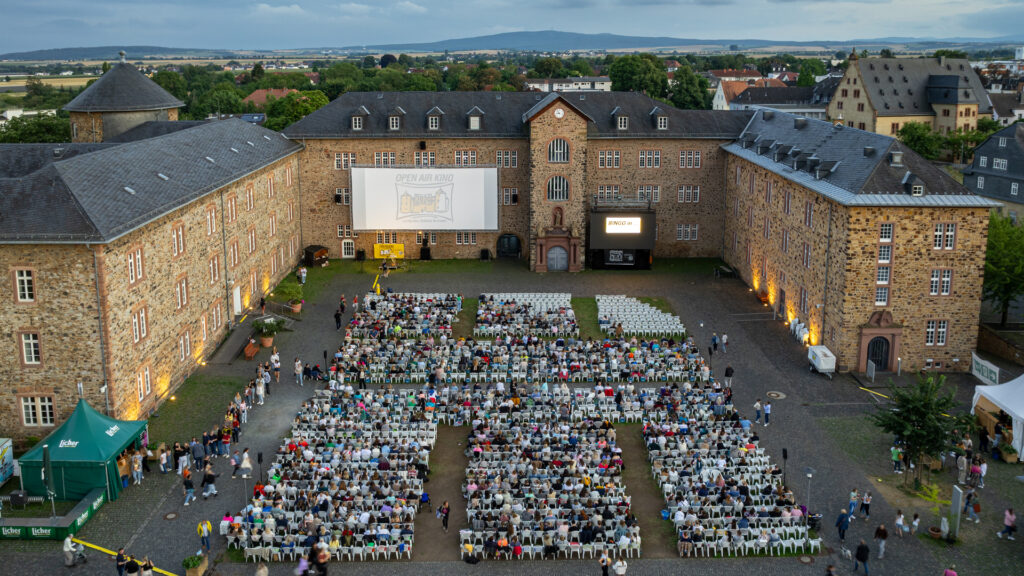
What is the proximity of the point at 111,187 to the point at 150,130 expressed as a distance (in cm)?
2670

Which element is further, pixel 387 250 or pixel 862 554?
pixel 387 250

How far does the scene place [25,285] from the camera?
3322cm

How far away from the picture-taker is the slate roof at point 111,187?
3281 cm

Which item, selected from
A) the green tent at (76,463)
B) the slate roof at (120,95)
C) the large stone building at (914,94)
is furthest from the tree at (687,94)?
the green tent at (76,463)

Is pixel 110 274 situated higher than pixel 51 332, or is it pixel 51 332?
pixel 110 274

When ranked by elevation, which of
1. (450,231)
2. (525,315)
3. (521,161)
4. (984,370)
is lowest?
(984,370)

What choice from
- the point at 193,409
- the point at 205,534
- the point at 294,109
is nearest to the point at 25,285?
the point at 193,409

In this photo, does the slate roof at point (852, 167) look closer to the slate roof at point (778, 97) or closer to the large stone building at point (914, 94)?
the large stone building at point (914, 94)

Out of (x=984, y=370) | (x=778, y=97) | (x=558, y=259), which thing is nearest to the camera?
(x=984, y=370)

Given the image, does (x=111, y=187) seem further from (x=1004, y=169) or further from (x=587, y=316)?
(x=1004, y=169)

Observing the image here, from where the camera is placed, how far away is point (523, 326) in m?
49.3

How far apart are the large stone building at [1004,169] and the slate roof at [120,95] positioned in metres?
65.6

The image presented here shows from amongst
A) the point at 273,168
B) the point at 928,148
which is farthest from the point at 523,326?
the point at 928,148

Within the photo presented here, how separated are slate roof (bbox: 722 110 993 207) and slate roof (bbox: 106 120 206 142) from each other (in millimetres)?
39875
